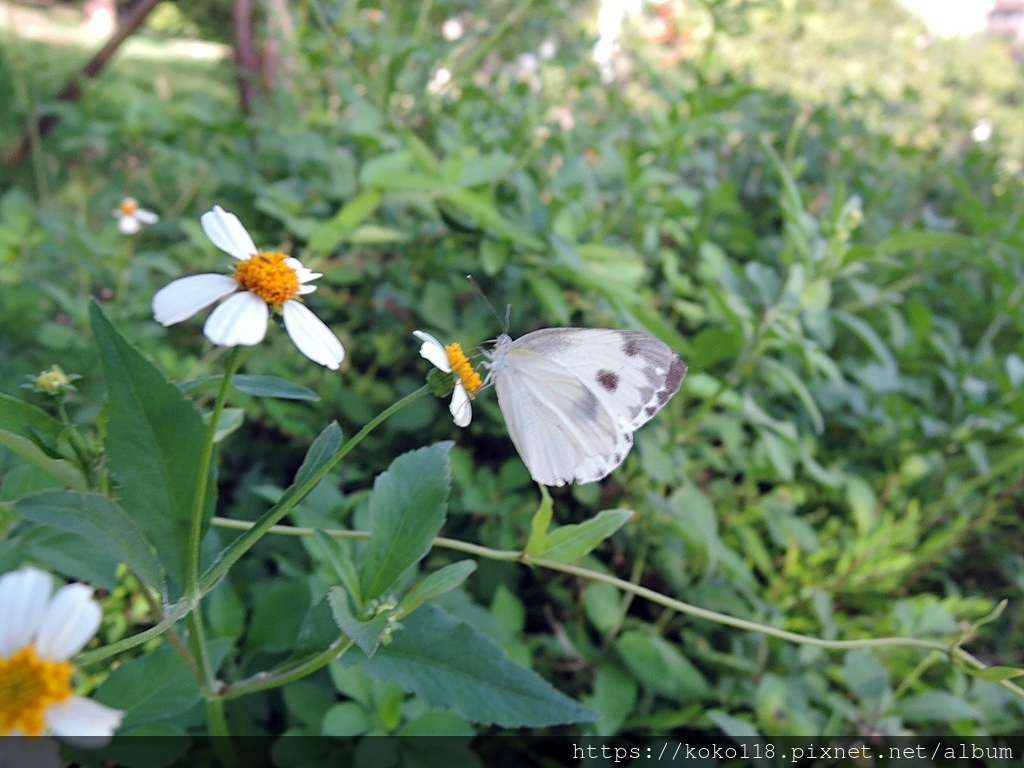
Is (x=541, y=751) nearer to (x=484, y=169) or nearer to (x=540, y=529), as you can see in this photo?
(x=540, y=529)

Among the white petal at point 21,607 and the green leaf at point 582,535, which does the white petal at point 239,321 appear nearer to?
the white petal at point 21,607

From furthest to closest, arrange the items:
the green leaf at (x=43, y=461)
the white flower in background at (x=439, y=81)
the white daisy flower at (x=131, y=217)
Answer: the white flower in background at (x=439, y=81) → the white daisy flower at (x=131, y=217) → the green leaf at (x=43, y=461)

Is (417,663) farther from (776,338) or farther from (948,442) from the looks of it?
(948,442)

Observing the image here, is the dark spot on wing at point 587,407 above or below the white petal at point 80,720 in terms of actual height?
below

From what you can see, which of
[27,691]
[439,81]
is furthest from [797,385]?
[439,81]

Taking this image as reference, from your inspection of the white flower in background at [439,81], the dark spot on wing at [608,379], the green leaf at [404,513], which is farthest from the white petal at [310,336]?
the white flower in background at [439,81]

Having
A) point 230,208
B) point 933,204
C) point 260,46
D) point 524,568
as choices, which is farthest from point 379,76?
point 933,204

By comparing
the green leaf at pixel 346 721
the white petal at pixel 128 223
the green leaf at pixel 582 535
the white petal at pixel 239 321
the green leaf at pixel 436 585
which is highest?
the white petal at pixel 239 321
